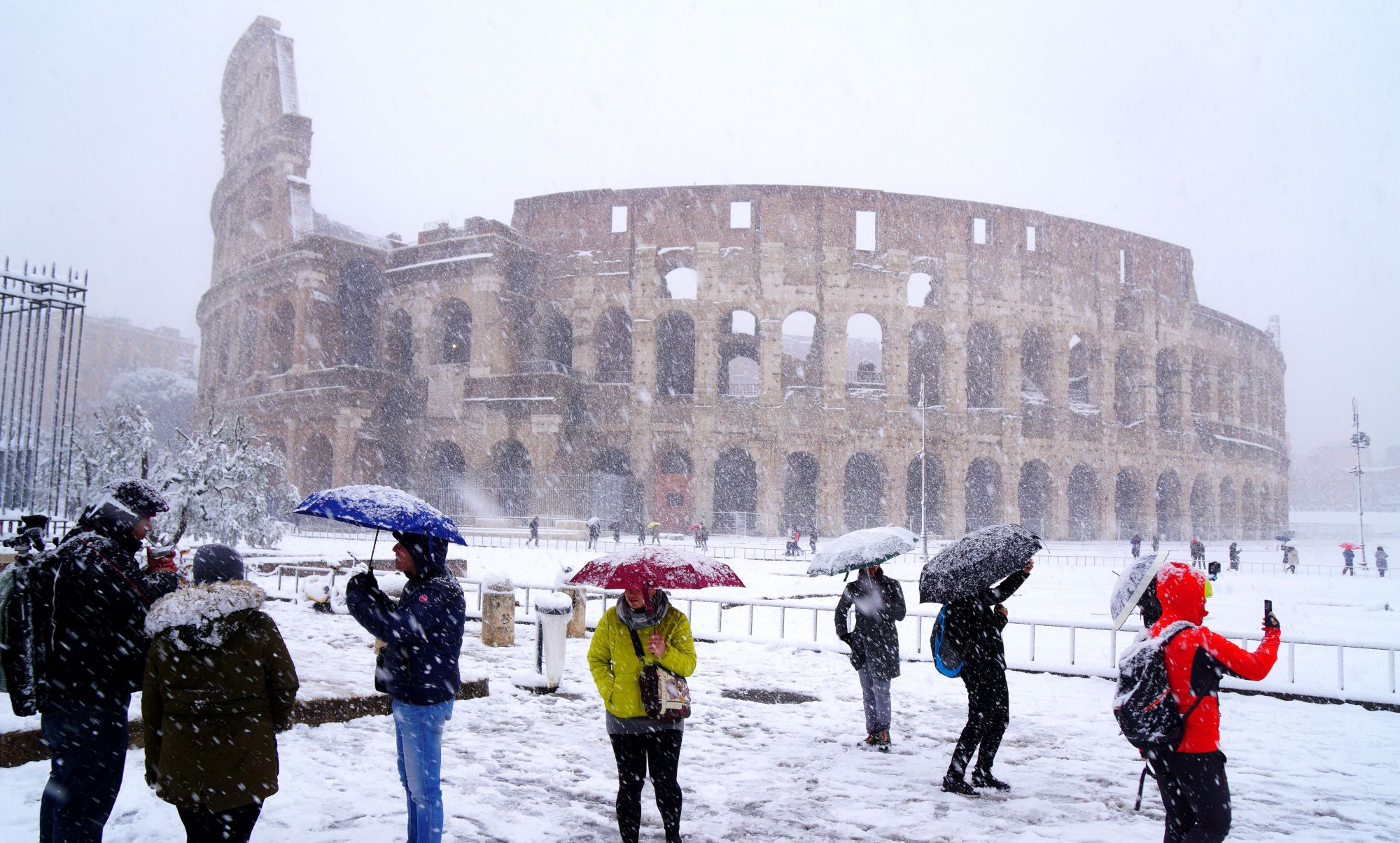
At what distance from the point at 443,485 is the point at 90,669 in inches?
1283

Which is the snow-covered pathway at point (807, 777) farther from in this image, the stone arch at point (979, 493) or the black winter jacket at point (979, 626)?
the stone arch at point (979, 493)

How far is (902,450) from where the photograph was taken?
3378 centimetres

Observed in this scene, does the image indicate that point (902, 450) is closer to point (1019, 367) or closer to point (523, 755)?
point (1019, 367)

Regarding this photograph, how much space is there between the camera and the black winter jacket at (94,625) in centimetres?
328

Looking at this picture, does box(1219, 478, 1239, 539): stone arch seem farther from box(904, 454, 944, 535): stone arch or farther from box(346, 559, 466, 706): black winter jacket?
box(346, 559, 466, 706): black winter jacket

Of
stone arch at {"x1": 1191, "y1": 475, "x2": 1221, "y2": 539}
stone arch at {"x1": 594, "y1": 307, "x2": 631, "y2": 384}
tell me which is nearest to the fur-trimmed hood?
stone arch at {"x1": 594, "y1": 307, "x2": 631, "y2": 384}

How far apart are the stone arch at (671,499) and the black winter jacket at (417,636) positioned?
29.4 metres

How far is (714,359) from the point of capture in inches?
1336

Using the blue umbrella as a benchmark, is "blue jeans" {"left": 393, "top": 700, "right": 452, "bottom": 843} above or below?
below

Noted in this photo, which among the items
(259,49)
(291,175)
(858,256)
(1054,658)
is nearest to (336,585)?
(1054,658)

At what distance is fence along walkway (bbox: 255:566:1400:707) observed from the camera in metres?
8.19

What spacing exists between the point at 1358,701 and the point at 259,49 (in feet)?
150

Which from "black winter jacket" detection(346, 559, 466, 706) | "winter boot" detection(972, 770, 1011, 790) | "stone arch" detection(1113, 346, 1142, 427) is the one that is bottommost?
"winter boot" detection(972, 770, 1011, 790)

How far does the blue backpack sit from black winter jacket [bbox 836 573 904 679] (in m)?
0.86
